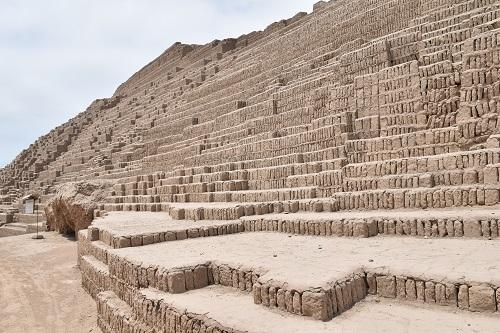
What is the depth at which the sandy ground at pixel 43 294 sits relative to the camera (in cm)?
759

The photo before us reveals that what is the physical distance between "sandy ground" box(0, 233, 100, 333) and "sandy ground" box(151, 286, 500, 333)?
436cm

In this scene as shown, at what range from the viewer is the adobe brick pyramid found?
12.9ft

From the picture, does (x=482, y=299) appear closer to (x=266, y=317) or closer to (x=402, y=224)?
(x=266, y=317)

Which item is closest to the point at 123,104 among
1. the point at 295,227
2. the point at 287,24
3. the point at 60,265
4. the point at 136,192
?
the point at 287,24

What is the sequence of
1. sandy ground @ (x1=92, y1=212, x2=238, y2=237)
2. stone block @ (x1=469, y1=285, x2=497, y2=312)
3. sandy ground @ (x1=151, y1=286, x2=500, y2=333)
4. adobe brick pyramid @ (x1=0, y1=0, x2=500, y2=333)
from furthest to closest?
1. sandy ground @ (x1=92, y1=212, x2=238, y2=237)
2. adobe brick pyramid @ (x1=0, y1=0, x2=500, y2=333)
3. stone block @ (x1=469, y1=285, x2=497, y2=312)
4. sandy ground @ (x1=151, y1=286, x2=500, y2=333)

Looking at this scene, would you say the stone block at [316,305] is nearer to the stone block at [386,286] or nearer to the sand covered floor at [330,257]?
the sand covered floor at [330,257]

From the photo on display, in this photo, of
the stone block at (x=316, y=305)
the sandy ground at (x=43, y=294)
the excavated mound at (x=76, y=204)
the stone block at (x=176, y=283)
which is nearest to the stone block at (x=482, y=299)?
the stone block at (x=316, y=305)

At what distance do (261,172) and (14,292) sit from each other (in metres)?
6.64

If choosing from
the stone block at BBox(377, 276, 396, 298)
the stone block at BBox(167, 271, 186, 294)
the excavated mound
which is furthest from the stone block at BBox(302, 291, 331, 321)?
the excavated mound

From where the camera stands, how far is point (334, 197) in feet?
27.1

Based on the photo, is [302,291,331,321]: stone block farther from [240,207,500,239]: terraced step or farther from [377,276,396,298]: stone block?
[240,207,500,239]: terraced step

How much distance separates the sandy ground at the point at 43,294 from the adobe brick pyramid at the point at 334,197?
668 mm

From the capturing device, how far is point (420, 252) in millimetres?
4863

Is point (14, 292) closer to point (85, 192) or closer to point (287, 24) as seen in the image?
point (85, 192)
